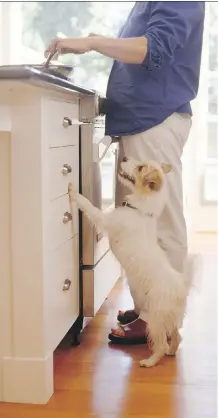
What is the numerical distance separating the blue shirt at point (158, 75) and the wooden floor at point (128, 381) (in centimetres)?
79

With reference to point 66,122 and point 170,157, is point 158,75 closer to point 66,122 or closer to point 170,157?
point 170,157

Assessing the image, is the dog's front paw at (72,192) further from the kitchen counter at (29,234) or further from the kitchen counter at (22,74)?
the kitchen counter at (22,74)

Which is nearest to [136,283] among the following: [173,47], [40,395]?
[40,395]

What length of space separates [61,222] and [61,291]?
0.72 feet

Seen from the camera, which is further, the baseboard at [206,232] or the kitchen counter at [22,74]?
the baseboard at [206,232]

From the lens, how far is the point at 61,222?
204 centimetres

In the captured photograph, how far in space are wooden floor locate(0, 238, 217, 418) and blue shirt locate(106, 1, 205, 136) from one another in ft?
2.58

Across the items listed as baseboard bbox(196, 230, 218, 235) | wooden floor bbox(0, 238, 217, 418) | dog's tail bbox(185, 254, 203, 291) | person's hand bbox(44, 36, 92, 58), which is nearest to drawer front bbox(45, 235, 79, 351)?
wooden floor bbox(0, 238, 217, 418)

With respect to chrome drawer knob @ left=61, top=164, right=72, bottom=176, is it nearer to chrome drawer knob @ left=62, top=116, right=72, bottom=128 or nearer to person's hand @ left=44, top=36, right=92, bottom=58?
chrome drawer knob @ left=62, top=116, right=72, bottom=128

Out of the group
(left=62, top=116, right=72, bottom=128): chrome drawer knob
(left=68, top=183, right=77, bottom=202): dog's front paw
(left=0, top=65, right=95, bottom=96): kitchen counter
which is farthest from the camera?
(left=68, top=183, right=77, bottom=202): dog's front paw

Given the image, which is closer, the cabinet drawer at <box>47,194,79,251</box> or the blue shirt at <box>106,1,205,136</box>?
the cabinet drawer at <box>47,194,79,251</box>

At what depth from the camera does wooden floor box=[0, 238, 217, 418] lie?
71.3 inches

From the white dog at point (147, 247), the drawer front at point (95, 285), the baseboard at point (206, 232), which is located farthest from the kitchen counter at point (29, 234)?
the baseboard at point (206, 232)

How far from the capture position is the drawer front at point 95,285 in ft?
7.70
